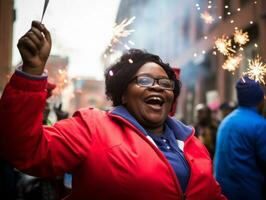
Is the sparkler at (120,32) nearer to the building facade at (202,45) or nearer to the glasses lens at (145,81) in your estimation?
the glasses lens at (145,81)

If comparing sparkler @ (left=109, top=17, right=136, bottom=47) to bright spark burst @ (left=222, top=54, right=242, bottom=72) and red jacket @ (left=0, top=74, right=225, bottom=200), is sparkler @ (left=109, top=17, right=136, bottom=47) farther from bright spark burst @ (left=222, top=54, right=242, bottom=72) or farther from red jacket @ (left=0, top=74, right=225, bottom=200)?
red jacket @ (left=0, top=74, right=225, bottom=200)

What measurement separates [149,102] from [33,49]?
0.94 metres

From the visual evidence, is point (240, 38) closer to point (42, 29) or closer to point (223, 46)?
point (223, 46)

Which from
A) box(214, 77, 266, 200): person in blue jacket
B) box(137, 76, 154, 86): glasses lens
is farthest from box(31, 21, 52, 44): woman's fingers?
box(214, 77, 266, 200): person in blue jacket

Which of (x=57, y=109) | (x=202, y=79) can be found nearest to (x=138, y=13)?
(x=57, y=109)

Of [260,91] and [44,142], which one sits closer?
[44,142]

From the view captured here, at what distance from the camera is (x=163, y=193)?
2391 mm

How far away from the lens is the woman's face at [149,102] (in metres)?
2.74

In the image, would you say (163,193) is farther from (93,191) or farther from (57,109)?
(57,109)

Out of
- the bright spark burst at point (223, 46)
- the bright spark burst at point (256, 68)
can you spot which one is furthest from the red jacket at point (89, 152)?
the bright spark burst at point (223, 46)

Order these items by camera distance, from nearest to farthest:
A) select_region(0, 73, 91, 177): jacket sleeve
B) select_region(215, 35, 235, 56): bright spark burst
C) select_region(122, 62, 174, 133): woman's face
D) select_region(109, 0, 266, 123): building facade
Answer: select_region(0, 73, 91, 177): jacket sleeve, select_region(122, 62, 174, 133): woman's face, select_region(215, 35, 235, 56): bright spark burst, select_region(109, 0, 266, 123): building facade

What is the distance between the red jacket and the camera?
2.02 meters

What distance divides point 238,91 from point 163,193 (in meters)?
2.20

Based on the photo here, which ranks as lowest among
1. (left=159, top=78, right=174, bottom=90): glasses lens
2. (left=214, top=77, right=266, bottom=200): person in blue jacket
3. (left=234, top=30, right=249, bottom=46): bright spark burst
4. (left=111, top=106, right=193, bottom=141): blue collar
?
(left=214, top=77, right=266, bottom=200): person in blue jacket
